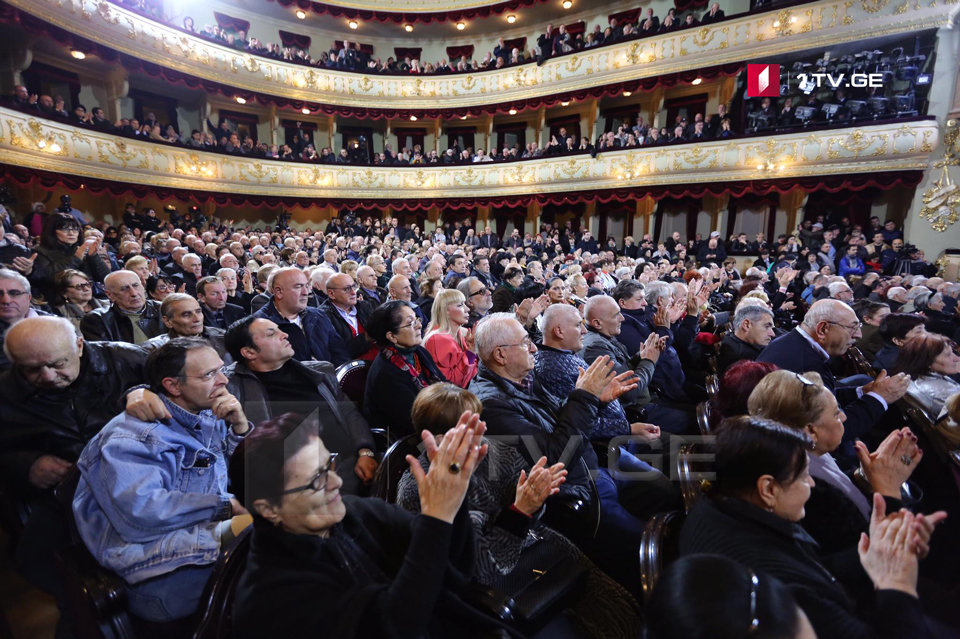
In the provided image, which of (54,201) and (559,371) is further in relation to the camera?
(54,201)

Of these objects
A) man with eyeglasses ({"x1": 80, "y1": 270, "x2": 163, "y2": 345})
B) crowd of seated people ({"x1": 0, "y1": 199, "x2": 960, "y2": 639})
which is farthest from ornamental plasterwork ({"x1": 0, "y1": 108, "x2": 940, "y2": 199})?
crowd of seated people ({"x1": 0, "y1": 199, "x2": 960, "y2": 639})

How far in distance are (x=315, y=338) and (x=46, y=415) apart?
66.0 inches

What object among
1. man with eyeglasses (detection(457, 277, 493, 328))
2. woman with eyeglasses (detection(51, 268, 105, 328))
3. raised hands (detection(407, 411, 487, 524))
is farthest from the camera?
man with eyeglasses (detection(457, 277, 493, 328))

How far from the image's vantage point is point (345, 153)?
14.8 m

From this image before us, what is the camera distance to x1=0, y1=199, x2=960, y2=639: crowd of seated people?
933 millimetres

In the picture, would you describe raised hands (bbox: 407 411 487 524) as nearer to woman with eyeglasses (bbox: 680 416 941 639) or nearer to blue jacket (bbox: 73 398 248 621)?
woman with eyeglasses (bbox: 680 416 941 639)

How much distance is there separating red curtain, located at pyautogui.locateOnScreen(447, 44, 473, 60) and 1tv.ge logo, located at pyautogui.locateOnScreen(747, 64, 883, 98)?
9345mm

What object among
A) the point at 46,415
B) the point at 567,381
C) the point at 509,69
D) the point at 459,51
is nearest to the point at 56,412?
the point at 46,415

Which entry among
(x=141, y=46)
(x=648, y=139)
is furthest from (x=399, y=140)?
(x=648, y=139)

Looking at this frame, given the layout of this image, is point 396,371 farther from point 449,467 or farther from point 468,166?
point 468,166

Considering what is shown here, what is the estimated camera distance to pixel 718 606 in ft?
2.19

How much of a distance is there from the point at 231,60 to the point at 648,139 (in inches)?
440

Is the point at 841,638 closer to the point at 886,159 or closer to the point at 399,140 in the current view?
the point at 886,159

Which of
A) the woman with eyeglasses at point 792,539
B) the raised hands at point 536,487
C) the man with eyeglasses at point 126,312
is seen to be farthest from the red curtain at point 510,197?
the woman with eyeglasses at point 792,539
